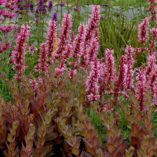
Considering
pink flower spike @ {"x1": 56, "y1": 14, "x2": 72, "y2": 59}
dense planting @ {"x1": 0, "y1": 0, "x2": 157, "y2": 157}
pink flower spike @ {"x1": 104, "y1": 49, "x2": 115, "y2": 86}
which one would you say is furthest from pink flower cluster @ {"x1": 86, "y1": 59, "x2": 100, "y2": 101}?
pink flower spike @ {"x1": 56, "y1": 14, "x2": 72, "y2": 59}

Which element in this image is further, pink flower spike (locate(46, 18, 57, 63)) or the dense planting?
pink flower spike (locate(46, 18, 57, 63))

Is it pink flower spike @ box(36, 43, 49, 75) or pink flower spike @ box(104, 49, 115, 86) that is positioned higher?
pink flower spike @ box(104, 49, 115, 86)

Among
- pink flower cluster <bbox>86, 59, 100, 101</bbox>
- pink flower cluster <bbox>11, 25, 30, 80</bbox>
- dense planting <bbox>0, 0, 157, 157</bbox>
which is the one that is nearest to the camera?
dense planting <bbox>0, 0, 157, 157</bbox>

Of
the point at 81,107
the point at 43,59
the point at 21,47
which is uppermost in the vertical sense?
the point at 81,107

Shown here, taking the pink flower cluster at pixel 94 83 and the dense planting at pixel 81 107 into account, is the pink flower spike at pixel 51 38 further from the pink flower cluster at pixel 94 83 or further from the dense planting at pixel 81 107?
the pink flower cluster at pixel 94 83

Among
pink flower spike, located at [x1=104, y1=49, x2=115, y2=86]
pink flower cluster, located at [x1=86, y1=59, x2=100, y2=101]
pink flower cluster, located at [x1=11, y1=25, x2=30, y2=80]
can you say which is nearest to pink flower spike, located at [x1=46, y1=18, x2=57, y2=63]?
pink flower cluster, located at [x1=11, y1=25, x2=30, y2=80]

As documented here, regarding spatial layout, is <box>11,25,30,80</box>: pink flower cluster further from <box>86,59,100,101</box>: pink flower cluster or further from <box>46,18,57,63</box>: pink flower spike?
<box>86,59,100,101</box>: pink flower cluster

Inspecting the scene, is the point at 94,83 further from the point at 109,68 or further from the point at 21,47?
the point at 21,47

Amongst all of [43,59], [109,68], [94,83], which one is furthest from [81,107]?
[43,59]

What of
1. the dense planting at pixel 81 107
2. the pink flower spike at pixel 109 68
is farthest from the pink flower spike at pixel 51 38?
the pink flower spike at pixel 109 68

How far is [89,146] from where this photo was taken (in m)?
2.64

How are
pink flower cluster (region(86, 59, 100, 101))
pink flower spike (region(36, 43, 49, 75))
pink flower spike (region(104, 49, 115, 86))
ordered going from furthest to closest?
1. pink flower spike (region(36, 43, 49, 75))
2. pink flower spike (region(104, 49, 115, 86))
3. pink flower cluster (region(86, 59, 100, 101))

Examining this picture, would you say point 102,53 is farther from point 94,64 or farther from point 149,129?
point 149,129

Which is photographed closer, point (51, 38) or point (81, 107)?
point (81, 107)
